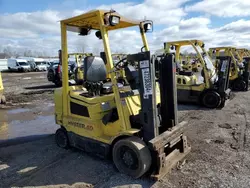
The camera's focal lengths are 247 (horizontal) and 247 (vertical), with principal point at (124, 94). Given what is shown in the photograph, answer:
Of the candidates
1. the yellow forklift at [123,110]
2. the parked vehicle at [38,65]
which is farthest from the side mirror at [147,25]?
the parked vehicle at [38,65]

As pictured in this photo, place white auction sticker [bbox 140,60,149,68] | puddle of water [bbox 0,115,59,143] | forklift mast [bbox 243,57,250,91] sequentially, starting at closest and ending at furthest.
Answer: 1. white auction sticker [bbox 140,60,149,68]
2. puddle of water [bbox 0,115,59,143]
3. forklift mast [bbox 243,57,250,91]

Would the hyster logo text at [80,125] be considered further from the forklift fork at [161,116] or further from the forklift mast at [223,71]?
the forklift mast at [223,71]

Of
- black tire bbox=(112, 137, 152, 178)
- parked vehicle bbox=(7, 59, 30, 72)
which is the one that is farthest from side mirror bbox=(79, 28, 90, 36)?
parked vehicle bbox=(7, 59, 30, 72)

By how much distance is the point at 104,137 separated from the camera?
423 cm

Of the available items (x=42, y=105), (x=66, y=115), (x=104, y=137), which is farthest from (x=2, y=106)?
(x=104, y=137)

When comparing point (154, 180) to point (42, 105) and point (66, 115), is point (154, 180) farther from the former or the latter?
point (42, 105)

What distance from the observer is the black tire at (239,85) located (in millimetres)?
13302

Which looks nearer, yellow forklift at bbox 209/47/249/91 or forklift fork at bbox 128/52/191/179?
forklift fork at bbox 128/52/191/179

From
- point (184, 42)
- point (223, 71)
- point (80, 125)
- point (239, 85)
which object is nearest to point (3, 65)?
point (239, 85)

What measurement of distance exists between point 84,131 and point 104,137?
18.2 inches

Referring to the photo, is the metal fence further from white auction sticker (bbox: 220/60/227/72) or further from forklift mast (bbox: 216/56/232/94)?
white auction sticker (bbox: 220/60/227/72)

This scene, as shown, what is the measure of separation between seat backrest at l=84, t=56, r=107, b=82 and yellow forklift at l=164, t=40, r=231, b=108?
5.22 metres

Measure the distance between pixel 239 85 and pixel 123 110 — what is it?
37.7 ft

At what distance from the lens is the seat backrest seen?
4426 millimetres
